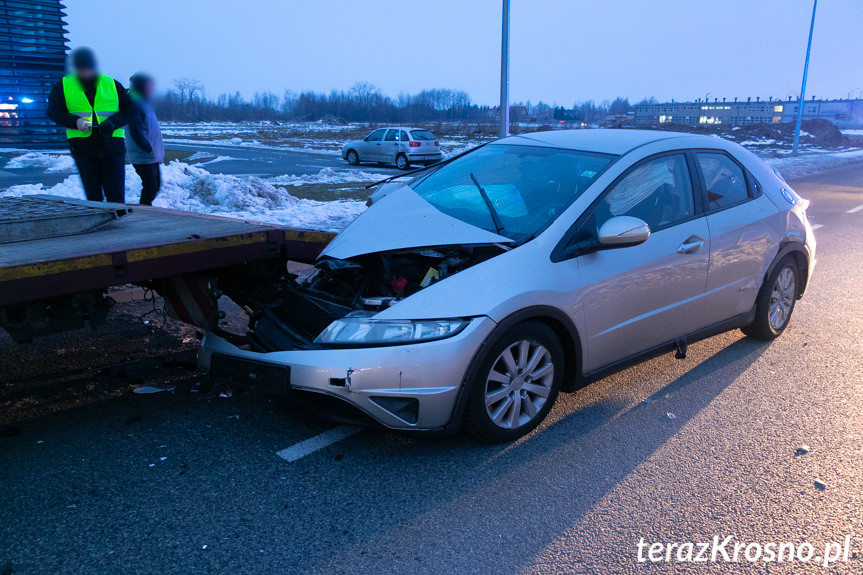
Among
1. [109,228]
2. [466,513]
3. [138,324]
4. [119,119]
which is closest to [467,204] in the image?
[466,513]

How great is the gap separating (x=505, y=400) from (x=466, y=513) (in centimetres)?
72

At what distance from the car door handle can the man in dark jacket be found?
571 centimetres

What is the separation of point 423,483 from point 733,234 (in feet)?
9.29

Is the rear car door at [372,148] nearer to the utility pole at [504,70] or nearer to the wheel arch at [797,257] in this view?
the utility pole at [504,70]

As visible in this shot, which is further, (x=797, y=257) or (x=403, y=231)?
(x=797, y=257)

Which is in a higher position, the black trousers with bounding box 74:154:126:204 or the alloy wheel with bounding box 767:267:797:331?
the black trousers with bounding box 74:154:126:204

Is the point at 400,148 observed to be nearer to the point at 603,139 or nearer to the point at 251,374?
the point at 603,139

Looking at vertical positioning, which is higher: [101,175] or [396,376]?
[101,175]

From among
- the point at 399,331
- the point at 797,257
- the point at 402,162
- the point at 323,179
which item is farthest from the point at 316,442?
the point at 402,162

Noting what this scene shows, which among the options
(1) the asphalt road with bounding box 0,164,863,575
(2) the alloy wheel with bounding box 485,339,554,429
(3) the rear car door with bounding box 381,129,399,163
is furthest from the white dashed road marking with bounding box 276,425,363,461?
(3) the rear car door with bounding box 381,129,399,163

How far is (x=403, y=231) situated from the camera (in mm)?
3857

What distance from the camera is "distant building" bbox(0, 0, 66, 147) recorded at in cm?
1579

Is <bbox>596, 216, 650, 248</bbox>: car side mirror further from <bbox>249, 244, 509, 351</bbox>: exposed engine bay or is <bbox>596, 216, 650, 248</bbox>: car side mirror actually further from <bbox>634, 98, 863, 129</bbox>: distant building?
<bbox>634, 98, 863, 129</bbox>: distant building

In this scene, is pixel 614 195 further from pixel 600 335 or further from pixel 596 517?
pixel 596 517
